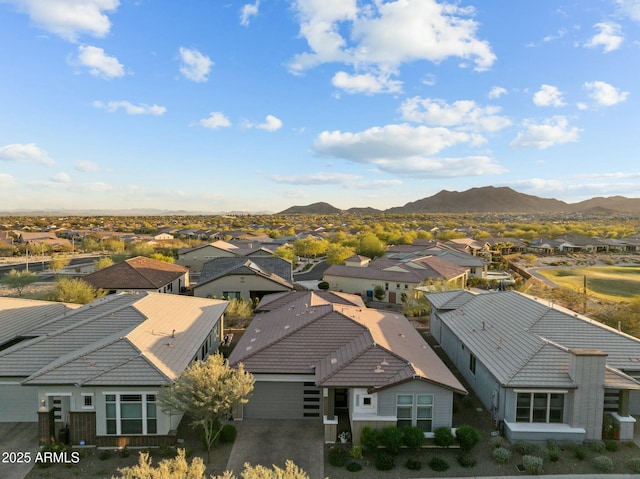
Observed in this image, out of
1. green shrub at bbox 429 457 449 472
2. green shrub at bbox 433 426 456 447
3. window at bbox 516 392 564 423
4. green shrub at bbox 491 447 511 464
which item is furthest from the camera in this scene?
window at bbox 516 392 564 423

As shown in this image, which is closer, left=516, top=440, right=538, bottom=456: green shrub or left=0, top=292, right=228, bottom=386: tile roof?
left=516, top=440, right=538, bottom=456: green shrub

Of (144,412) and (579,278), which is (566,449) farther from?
(579,278)

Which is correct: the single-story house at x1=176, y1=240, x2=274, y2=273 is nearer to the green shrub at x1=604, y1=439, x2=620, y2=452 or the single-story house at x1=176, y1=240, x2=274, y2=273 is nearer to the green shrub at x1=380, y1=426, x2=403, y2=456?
the green shrub at x1=380, y1=426, x2=403, y2=456

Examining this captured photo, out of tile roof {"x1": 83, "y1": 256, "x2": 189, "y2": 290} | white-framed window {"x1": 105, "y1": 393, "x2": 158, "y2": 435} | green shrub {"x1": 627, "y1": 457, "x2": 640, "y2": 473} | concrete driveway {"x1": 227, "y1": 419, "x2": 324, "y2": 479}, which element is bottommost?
concrete driveway {"x1": 227, "y1": 419, "x2": 324, "y2": 479}

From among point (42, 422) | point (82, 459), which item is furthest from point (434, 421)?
point (42, 422)

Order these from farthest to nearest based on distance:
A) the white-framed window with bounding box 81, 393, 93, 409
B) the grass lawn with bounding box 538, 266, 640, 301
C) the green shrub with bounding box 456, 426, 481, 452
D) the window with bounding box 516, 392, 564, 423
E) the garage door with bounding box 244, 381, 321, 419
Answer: the grass lawn with bounding box 538, 266, 640, 301, the garage door with bounding box 244, 381, 321, 419, the window with bounding box 516, 392, 564, 423, the white-framed window with bounding box 81, 393, 93, 409, the green shrub with bounding box 456, 426, 481, 452

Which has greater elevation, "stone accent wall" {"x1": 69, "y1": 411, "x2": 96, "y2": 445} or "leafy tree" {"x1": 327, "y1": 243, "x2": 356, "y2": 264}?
"leafy tree" {"x1": 327, "y1": 243, "x2": 356, "y2": 264}

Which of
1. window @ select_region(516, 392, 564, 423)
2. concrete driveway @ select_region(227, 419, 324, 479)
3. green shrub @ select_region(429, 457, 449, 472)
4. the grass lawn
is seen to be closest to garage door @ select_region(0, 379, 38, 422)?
concrete driveway @ select_region(227, 419, 324, 479)

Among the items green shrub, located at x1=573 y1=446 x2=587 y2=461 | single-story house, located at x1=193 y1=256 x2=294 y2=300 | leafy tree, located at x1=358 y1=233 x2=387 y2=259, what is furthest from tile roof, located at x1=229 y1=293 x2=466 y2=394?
leafy tree, located at x1=358 y1=233 x2=387 y2=259
